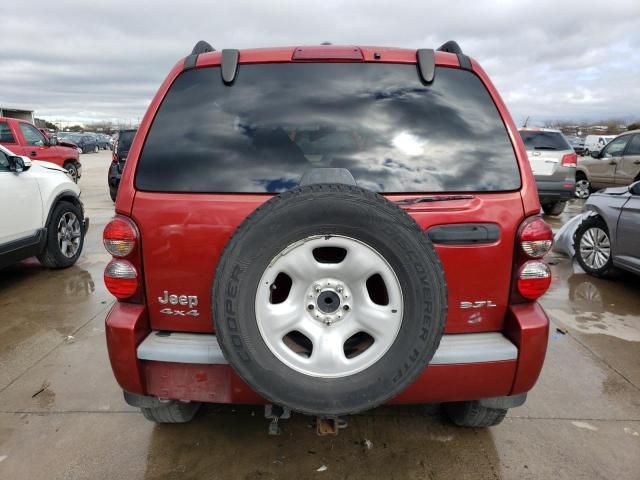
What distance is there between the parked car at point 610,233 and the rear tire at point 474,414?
3.39 m

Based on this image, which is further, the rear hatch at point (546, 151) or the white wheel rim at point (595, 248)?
the rear hatch at point (546, 151)

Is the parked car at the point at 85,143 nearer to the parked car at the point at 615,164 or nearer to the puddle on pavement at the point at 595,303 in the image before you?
the parked car at the point at 615,164

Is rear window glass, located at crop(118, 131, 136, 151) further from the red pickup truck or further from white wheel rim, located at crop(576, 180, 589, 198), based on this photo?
white wheel rim, located at crop(576, 180, 589, 198)

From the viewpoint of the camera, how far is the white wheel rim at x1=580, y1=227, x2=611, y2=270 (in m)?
5.60

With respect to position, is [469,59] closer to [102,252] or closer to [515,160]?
[515,160]

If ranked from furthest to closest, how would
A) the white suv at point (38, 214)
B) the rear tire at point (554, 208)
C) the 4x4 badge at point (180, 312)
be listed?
the rear tire at point (554, 208)
the white suv at point (38, 214)
the 4x4 badge at point (180, 312)

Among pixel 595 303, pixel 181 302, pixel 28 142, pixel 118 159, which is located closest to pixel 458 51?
pixel 181 302

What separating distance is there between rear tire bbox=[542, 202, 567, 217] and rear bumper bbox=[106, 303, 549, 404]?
375 inches

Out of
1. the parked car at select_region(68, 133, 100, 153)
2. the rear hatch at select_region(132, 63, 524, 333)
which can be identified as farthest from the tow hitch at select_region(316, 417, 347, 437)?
the parked car at select_region(68, 133, 100, 153)

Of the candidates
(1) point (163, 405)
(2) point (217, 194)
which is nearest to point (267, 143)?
(2) point (217, 194)

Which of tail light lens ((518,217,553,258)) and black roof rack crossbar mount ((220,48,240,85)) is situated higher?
black roof rack crossbar mount ((220,48,240,85))

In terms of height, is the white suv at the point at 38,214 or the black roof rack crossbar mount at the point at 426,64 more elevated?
the black roof rack crossbar mount at the point at 426,64

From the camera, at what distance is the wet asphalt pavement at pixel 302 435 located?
2367 millimetres

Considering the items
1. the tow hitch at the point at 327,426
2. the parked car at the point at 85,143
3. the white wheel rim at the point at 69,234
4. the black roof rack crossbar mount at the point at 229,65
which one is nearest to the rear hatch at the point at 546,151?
the white wheel rim at the point at 69,234
